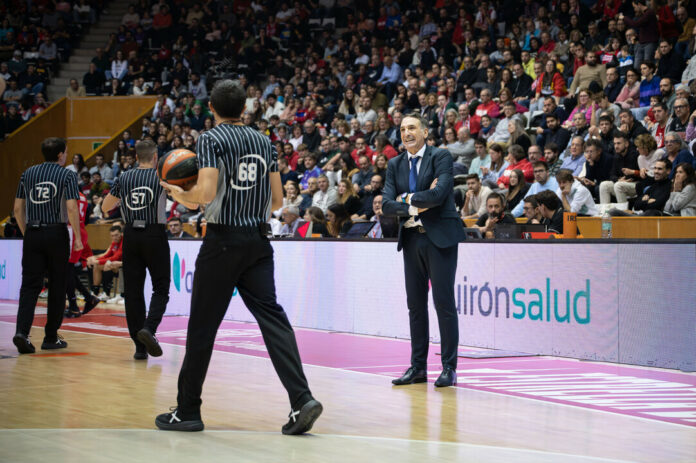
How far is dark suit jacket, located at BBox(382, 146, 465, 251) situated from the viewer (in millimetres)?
6746

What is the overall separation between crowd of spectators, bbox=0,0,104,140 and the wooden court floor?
21.1 meters

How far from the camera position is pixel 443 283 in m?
6.90


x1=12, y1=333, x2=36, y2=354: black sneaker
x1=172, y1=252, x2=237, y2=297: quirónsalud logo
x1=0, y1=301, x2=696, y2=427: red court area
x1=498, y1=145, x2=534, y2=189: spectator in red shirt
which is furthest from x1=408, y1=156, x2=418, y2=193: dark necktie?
x1=172, y1=252, x2=237, y2=297: quirónsalud logo

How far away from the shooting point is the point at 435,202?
673 centimetres

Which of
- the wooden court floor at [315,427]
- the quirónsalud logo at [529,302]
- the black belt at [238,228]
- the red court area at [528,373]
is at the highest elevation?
the black belt at [238,228]

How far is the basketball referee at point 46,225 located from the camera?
8867 millimetres

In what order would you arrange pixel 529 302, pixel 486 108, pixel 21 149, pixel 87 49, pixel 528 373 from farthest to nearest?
pixel 87 49 < pixel 21 149 < pixel 486 108 < pixel 529 302 < pixel 528 373

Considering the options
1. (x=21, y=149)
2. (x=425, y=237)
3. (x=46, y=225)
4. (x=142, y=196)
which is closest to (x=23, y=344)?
(x=46, y=225)

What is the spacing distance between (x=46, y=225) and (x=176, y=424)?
448 cm

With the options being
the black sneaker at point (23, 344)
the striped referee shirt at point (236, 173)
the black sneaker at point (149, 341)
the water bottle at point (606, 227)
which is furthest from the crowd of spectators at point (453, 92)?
the striped referee shirt at point (236, 173)

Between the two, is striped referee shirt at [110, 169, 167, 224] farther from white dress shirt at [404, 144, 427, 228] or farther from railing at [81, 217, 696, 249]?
railing at [81, 217, 696, 249]

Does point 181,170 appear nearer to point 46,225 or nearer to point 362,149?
point 46,225

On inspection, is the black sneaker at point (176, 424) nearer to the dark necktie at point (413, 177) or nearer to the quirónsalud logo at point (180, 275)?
the dark necktie at point (413, 177)

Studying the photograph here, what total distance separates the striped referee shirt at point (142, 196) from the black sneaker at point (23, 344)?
1.55m
